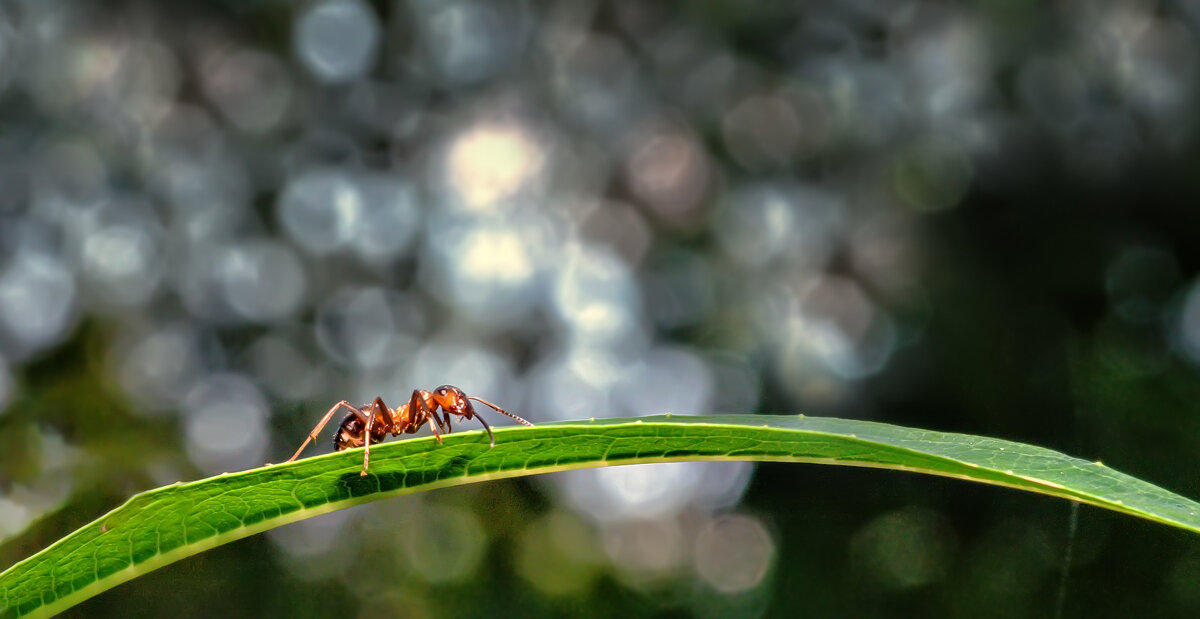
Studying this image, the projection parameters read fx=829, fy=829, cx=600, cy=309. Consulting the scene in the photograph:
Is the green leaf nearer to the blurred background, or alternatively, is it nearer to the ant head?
the ant head

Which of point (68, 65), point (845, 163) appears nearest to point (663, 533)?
point (845, 163)

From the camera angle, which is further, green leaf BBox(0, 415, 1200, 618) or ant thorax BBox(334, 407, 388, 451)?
ant thorax BBox(334, 407, 388, 451)

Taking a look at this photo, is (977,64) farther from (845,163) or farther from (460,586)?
(460,586)

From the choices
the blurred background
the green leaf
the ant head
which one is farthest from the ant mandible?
the blurred background

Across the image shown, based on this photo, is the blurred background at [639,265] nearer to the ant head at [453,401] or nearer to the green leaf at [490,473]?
the ant head at [453,401]

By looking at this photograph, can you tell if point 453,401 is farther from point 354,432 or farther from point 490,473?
point 490,473

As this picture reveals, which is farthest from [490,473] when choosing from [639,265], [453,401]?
[639,265]
